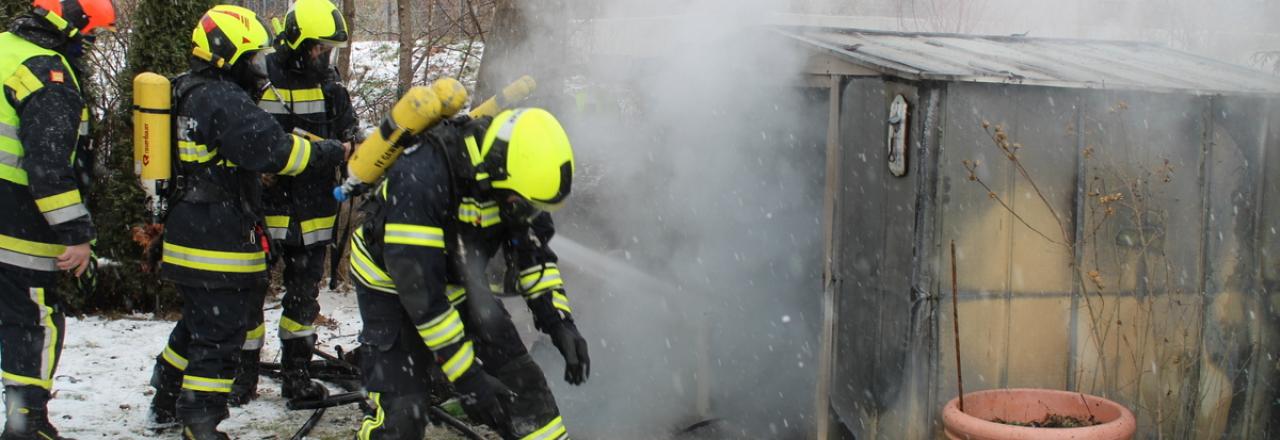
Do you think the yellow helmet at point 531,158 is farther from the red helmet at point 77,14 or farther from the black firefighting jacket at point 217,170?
the red helmet at point 77,14

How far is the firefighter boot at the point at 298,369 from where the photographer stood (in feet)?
17.2

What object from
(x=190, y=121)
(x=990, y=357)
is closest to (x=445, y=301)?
(x=190, y=121)

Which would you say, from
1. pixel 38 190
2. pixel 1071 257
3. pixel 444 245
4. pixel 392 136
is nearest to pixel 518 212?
pixel 444 245

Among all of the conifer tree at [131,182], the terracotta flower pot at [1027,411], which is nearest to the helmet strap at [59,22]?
the conifer tree at [131,182]

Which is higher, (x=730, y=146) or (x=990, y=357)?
(x=730, y=146)

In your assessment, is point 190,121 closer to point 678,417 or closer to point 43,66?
point 43,66

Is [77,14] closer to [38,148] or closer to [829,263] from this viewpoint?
[38,148]

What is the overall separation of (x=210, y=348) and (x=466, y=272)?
1444mm

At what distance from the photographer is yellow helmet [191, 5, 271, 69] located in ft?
14.3

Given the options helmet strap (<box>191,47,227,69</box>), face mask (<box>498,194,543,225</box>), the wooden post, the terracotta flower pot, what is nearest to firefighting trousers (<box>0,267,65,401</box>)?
helmet strap (<box>191,47,227,69</box>)

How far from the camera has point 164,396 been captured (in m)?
4.82

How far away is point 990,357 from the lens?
4480 mm

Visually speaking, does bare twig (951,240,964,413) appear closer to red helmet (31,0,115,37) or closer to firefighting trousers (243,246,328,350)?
firefighting trousers (243,246,328,350)

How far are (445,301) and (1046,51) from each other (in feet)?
12.0
